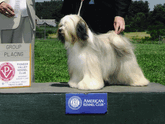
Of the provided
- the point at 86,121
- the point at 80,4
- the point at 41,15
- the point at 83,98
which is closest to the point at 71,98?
the point at 83,98

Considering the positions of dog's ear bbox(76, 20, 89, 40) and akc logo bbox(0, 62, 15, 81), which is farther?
akc logo bbox(0, 62, 15, 81)

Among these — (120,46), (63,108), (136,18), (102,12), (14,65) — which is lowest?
(63,108)

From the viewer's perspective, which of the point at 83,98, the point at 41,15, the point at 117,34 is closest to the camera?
the point at 83,98

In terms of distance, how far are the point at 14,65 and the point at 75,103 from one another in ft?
2.52

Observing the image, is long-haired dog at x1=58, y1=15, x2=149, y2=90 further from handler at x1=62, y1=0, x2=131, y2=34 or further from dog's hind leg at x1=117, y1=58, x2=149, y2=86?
handler at x1=62, y1=0, x2=131, y2=34

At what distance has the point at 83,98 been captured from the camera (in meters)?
2.24

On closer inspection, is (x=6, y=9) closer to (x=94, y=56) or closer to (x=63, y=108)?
(x=94, y=56)

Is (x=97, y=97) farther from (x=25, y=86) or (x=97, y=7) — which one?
(x=97, y=7)

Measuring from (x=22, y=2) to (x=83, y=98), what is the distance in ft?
4.18

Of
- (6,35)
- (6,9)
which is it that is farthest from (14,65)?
(6,9)

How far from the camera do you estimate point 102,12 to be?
282 cm

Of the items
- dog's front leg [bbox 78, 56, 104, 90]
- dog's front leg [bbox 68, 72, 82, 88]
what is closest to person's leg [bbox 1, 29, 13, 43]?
dog's front leg [bbox 68, 72, 82, 88]

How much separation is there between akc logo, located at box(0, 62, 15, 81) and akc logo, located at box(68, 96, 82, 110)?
710mm

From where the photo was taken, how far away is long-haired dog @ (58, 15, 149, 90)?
2.28 meters
